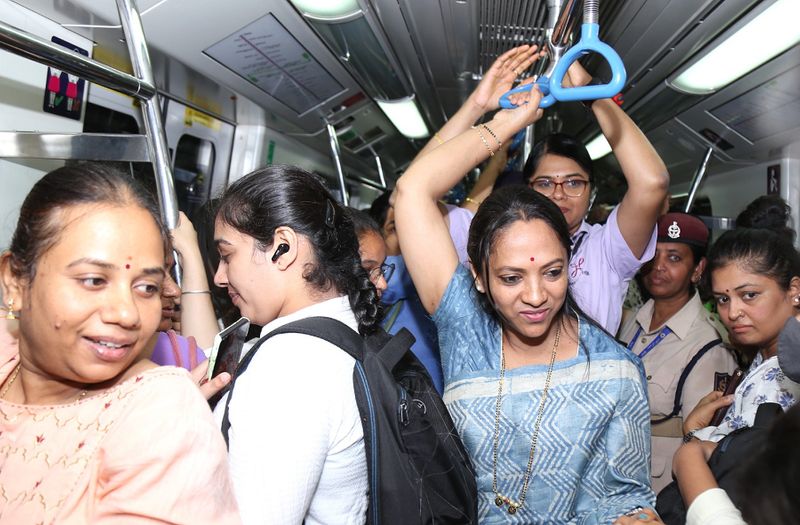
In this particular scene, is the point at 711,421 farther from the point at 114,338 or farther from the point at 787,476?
the point at 114,338

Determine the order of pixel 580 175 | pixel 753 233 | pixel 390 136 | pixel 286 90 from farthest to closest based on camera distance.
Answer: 1. pixel 390 136
2. pixel 286 90
3. pixel 580 175
4. pixel 753 233

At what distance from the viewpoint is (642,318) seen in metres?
3.27

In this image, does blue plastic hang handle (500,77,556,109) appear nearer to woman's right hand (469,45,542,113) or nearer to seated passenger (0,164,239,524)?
woman's right hand (469,45,542,113)

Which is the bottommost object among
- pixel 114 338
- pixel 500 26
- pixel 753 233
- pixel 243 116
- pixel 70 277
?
pixel 114 338

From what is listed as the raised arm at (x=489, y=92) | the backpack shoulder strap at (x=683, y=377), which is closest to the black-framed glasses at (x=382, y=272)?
the raised arm at (x=489, y=92)

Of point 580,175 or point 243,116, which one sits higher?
point 243,116

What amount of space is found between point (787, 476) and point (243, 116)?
3.69 metres

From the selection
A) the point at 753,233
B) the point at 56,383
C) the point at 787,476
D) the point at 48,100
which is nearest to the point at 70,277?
the point at 56,383

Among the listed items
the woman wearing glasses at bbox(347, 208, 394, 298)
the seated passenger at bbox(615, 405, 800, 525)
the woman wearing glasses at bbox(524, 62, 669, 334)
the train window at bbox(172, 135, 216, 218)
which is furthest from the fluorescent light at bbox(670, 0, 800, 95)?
the train window at bbox(172, 135, 216, 218)

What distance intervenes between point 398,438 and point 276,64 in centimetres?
247

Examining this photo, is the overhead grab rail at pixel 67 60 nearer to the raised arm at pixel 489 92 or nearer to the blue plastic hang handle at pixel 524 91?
the raised arm at pixel 489 92

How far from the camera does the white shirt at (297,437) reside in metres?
1.22

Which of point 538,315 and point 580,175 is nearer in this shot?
point 538,315

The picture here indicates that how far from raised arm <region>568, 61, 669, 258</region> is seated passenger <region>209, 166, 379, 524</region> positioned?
1.06m
